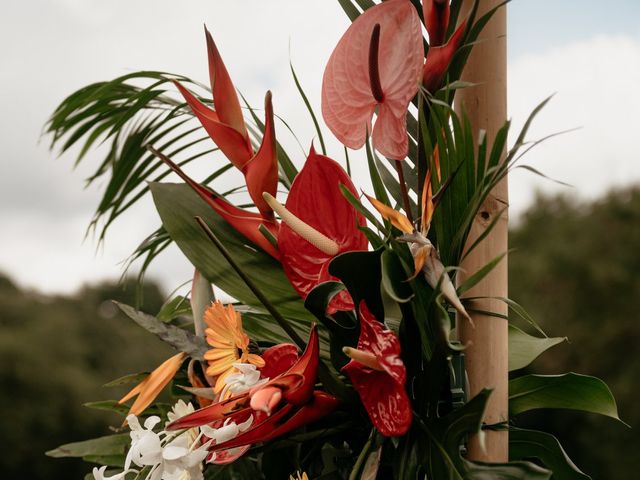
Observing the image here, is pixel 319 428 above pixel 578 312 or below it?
above

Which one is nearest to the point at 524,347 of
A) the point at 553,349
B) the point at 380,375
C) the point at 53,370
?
the point at 380,375

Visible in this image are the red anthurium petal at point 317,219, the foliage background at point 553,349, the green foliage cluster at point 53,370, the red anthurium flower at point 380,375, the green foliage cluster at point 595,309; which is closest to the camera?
the red anthurium flower at point 380,375

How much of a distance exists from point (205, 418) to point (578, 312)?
9.21 metres

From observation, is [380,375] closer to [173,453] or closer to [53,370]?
[173,453]

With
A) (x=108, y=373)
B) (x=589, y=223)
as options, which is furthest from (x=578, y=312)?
(x=108, y=373)

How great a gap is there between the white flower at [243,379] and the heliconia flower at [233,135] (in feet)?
0.58

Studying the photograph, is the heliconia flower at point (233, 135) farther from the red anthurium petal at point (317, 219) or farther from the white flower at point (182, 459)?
→ the white flower at point (182, 459)

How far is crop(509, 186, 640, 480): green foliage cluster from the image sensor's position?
886 cm

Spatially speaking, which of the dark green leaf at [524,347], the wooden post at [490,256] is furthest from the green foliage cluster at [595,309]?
the wooden post at [490,256]

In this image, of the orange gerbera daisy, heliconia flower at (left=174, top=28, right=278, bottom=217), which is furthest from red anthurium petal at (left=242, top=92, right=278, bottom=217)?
the orange gerbera daisy

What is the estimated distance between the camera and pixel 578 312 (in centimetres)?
933

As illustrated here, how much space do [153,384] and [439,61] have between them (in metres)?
0.44

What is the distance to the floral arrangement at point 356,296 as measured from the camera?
672 millimetres

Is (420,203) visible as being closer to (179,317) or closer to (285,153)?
(285,153)
